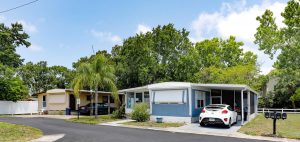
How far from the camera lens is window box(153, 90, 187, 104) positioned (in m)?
21.1

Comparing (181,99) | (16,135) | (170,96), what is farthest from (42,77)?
(16,135)

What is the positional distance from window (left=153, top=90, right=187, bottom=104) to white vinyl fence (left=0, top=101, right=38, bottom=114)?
64.8ft

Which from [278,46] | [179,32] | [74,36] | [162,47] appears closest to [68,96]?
[74,36]

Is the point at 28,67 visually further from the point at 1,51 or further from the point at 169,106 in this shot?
the point at 169,106

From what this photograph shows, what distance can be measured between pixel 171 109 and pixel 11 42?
89.3 feet

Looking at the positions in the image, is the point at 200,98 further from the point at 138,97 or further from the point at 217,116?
the point at 138,97

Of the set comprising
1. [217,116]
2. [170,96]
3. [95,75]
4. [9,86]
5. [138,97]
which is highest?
[95,75]

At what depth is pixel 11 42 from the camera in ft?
130

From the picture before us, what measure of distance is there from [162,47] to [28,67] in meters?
28.1

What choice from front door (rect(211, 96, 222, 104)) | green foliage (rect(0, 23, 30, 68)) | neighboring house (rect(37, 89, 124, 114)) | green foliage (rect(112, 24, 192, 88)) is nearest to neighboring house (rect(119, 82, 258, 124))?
front door (rect(211, 96, 222, 104))

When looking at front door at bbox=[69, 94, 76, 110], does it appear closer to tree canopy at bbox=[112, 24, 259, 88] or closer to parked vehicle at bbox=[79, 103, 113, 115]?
parked vehicle at bbox=[79, 103, 113, 115]

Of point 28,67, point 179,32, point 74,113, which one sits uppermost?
point 179,32

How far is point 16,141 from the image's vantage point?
1302 centimetres

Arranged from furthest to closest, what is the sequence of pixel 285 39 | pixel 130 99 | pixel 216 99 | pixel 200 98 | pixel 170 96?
pixel 285 39
pixel 130 99
pixel 216 99
pixel 200 98
pixel 170 96
